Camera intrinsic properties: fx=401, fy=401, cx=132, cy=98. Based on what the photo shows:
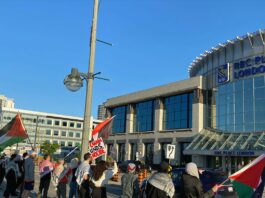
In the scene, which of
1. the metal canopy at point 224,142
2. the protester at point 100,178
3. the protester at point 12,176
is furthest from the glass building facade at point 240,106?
the protester at point 100,178

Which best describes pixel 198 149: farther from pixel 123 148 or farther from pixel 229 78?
pixel 123 148

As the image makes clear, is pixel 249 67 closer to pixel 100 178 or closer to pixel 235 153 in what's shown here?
pixel 235 153

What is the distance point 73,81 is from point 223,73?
41.2 metres

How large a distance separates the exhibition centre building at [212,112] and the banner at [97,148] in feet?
100

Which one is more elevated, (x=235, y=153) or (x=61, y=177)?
(x=235, y=153)

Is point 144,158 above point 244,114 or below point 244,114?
below

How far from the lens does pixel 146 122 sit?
64.4 meters

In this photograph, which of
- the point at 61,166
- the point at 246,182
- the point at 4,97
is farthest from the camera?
the point at 4,97

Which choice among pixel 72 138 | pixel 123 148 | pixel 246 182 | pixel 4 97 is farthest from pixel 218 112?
pixel 4 97

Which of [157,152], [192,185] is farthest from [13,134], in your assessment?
[157,152]

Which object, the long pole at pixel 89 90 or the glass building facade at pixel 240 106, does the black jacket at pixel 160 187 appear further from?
the glass building facade at pixel 240 106

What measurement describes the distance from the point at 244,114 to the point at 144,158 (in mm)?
20472

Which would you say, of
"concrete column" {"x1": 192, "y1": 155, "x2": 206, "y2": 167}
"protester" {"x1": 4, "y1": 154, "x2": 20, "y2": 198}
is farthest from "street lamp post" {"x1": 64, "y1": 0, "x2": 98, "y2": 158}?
"concrete column" {"x1": 192, "y1": 155, "x2": 206, "y2": 167}

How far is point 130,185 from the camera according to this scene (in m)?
9.45
